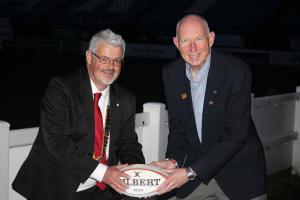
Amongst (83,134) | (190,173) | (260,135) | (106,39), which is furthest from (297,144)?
(106,39)

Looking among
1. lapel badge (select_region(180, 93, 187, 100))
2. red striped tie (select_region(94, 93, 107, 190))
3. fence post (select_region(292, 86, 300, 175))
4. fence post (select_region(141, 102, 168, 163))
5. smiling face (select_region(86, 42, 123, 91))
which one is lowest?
fence post (select_region(292, 86, 300, 175))

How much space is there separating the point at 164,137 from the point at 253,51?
72.2ft

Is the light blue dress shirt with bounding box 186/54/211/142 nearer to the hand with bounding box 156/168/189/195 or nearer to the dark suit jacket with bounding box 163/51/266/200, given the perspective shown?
the dark suit jacket with bounding box 163/51/266/200

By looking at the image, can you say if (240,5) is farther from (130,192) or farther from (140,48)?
(130,192)

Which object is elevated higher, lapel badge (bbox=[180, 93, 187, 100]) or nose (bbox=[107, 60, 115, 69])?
nose (bbox=[107, 60, 115, 69])

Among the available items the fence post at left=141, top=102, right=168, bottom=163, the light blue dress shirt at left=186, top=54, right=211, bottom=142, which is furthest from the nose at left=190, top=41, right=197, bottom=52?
the fence post at left=141, top=102, right=168, bottom=163

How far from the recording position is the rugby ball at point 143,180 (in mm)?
3314

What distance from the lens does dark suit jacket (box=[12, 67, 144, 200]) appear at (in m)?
3.24

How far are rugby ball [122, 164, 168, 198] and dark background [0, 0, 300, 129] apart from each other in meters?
11.2

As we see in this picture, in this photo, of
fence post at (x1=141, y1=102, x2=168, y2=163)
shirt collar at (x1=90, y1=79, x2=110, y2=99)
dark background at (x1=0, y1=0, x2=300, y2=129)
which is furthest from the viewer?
dark background at (x1=0, y1=0, x2=300, y2=129)

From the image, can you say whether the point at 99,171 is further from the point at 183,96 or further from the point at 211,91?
the point at 211,91

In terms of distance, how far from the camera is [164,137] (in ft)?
18.2

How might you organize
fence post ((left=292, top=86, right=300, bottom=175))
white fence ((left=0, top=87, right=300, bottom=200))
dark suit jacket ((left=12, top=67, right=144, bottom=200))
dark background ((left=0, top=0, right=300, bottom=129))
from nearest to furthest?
1. dark suit jacket ((left=12, top=67, right=144, bottom=200))
2. white fence ((left=0, top=87, right=300, bottom=200))
3. fence post ((left=292, top=86, right=300, bottom=175))
4. dark background ((left=0, top=0, right=300, bottom=129))

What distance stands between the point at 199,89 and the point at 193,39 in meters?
0.39
